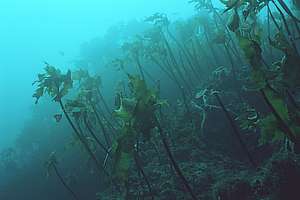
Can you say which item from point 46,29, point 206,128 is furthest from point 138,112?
point 46,29

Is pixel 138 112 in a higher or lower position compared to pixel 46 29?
lower

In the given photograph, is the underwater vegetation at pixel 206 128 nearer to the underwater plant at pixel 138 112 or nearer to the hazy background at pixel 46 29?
the underwater plant at pixel 138 112

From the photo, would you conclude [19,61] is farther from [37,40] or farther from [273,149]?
[273,149]

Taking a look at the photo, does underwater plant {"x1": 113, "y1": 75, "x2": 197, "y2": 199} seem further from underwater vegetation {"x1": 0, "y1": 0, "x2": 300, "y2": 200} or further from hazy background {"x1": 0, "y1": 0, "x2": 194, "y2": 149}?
hazy background {"x1": 0, "y1": 0, "x2": 194, "y2": 149}

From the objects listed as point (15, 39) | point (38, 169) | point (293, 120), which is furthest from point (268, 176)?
point (15, 39)

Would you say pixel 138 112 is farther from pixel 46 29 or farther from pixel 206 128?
pixel 46 29

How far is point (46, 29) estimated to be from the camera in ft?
244

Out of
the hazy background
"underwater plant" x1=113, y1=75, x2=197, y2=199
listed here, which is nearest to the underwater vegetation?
"underwater plant" x1=113, y1=75, x2=197, y2=199

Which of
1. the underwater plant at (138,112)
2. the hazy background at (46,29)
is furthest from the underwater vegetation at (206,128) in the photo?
the hazy background at (46,29)

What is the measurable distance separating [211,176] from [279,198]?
2360 mm

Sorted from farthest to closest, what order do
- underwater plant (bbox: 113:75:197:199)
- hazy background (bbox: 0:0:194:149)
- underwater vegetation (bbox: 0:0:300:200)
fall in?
1. hazy background (bbox: 0:0:194:149)
2. underwater plant (bbox: 113:75:197:199)
3. underwater vegetation (bbox: 0:0:300:200)

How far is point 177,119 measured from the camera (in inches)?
448

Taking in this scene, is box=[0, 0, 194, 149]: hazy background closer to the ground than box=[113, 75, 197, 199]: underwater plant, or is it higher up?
higher up

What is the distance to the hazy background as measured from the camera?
5382 cm
